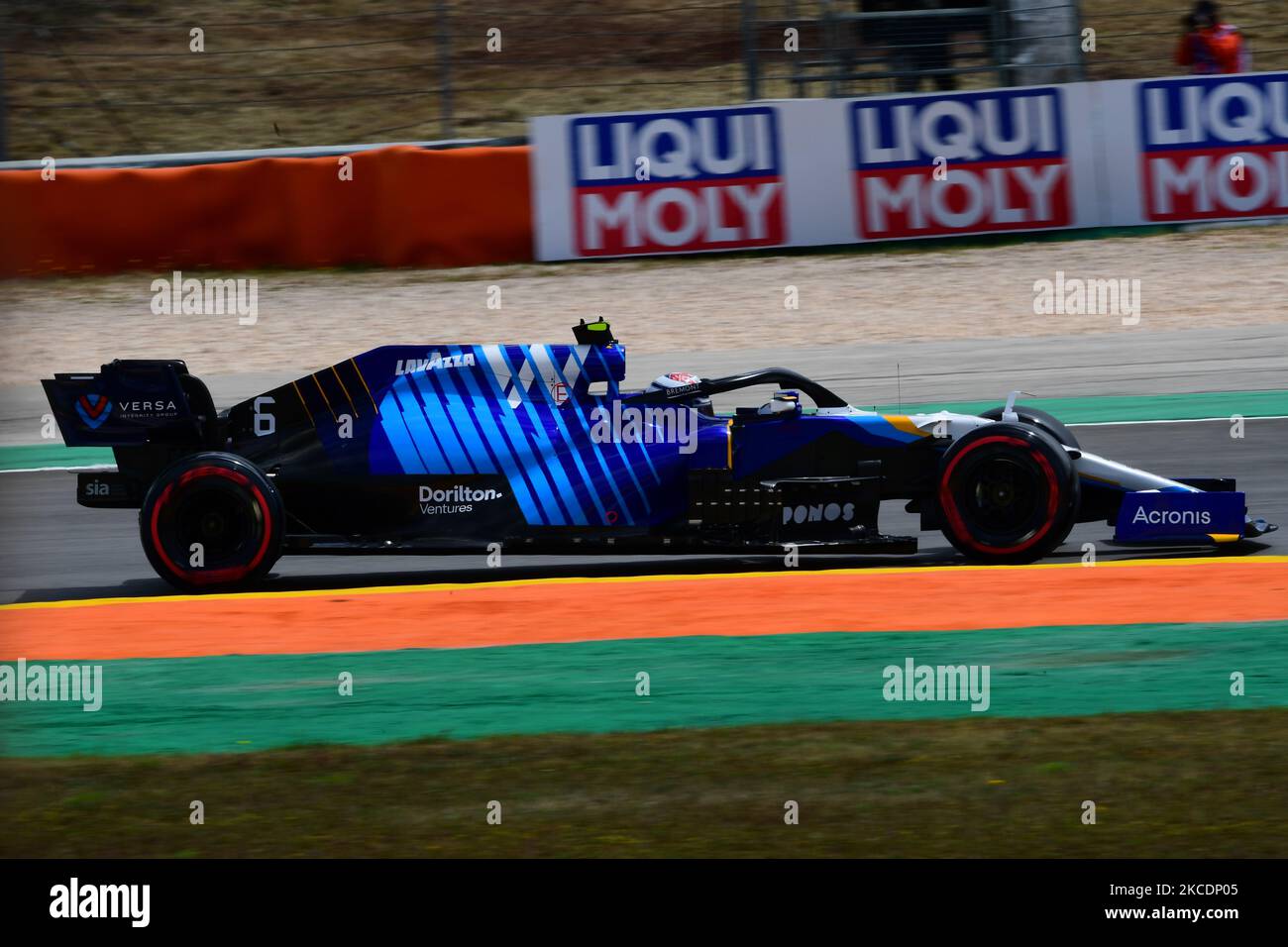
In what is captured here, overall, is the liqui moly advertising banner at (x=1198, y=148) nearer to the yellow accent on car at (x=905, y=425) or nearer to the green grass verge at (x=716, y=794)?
the yellow accent on car at (x=905, y=425)

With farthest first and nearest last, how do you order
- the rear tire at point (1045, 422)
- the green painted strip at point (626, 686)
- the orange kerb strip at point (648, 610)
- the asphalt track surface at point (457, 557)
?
the asphalt track surface at point (457, 557) < the rear tire at point (1045, 422) < the orange kerb strip at point (648, 610) < the green painted strip at point (626, 686)

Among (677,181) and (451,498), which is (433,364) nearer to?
(451,498)

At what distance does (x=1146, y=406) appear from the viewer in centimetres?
1417

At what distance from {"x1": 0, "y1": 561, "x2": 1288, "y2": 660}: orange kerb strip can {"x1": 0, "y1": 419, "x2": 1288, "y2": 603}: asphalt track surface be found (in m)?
0.35

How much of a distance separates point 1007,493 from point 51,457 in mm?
7856

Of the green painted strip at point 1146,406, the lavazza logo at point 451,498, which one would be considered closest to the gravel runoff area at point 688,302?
the green painted strip at point 1146,406

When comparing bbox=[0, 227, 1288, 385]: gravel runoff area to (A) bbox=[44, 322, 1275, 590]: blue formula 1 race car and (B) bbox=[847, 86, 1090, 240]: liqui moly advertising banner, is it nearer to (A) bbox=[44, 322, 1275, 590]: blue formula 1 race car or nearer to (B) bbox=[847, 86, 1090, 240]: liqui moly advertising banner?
(B) bbox=[847, 86, 1090, 240]: liqui moly advertising banner

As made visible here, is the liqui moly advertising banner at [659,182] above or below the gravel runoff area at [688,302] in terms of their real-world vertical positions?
above

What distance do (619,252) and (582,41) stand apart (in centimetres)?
701

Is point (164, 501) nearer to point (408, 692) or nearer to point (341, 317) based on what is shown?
point (408, 692)

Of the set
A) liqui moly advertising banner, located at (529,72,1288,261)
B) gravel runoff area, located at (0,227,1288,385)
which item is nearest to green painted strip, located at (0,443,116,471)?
gravel runoff area, located at (0,227,1288,385)
